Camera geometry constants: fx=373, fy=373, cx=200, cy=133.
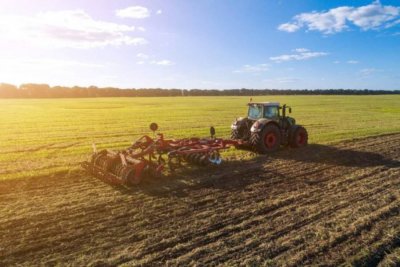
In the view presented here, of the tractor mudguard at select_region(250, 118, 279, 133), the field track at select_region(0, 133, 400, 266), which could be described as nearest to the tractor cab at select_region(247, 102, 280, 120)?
the tractor mudguard at select_region(250, 118, 279, 133)

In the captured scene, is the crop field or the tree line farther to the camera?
the tree line

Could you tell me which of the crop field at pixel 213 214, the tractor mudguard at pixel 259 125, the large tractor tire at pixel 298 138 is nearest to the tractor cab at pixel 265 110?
the tractor mudguard at pixel 259 125

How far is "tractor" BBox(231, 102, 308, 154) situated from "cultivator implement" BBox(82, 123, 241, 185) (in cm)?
124

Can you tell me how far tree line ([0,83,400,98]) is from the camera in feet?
267

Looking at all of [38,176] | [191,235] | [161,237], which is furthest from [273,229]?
[38,176]

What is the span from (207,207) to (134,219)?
1.59m

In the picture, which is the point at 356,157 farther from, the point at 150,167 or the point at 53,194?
the point at 53,194

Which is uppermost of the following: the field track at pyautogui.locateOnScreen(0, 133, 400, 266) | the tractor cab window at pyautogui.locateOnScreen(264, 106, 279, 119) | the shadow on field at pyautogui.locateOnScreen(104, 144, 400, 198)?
the tractor cab window at pyautogui.locateOnScreen(264, 106, 279, 119)

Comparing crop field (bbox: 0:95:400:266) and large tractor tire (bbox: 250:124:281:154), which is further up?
large tractor tire (bbox: 250:124:281:154)

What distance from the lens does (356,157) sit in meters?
13.0

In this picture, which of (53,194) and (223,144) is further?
(223,144)

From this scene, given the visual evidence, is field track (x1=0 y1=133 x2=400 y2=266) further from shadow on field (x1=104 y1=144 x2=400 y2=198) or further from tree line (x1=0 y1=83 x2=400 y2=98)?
tree line (x1=0 y1=83 x2=400 y2=98)

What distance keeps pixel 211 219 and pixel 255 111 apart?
7913 millimetres

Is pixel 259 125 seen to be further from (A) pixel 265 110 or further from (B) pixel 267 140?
(A) pixel 265 110
